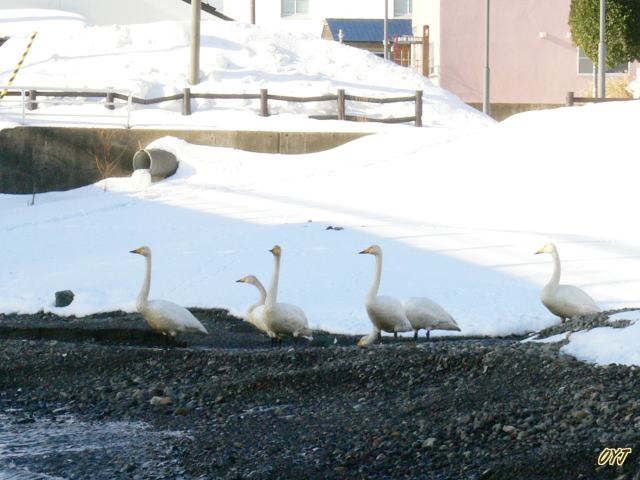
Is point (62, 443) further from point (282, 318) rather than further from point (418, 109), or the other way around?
point (418, 109)

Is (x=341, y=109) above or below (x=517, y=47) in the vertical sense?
below

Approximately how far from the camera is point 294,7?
62375 millimetres

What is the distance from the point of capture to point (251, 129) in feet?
92.1

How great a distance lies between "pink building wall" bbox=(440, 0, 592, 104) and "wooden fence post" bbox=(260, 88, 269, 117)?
16.3 meters

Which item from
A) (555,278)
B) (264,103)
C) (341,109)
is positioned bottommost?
(555,278)

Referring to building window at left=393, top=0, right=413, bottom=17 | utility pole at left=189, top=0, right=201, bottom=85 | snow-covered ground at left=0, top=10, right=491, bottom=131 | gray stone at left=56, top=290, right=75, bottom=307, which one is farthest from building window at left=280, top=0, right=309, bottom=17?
gray stone at left=56, top=290, right=75, bottom=307

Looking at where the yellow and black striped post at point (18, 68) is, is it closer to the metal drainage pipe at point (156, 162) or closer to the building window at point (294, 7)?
the metal drainage pipe at point (156, 162)

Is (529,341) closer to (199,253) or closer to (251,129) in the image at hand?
(199,253)

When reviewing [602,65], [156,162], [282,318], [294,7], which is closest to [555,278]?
[282,318]

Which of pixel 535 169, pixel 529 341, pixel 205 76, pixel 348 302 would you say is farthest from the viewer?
pixel 205 76

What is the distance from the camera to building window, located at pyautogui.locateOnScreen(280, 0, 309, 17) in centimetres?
6178

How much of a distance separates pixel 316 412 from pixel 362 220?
11.6 metres

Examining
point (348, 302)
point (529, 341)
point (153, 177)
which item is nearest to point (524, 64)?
point (153, 177)

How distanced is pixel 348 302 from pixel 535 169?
29.1 feet
